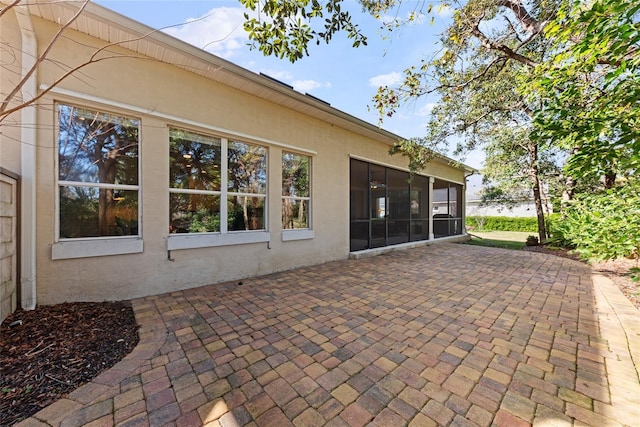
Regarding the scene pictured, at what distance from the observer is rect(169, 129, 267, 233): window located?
14.1 feet

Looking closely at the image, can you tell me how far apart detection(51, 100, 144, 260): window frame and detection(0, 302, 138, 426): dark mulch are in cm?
70

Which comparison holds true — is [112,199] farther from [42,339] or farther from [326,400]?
[326,400]

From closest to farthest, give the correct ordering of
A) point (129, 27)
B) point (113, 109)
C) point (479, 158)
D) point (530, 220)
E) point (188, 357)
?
1. point (188, 357)
2. point (129, 27)
3. point (113, 109)
4. point (479, 158)
5. point (530, 220)

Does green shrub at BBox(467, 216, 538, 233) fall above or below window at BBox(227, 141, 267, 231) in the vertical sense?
below

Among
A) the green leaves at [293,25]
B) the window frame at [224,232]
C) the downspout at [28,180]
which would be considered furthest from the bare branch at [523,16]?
the downspout at [28,180]

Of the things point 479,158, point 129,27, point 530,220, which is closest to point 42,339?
point 129,27

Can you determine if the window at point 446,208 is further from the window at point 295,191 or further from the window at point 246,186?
the window at point 246,186

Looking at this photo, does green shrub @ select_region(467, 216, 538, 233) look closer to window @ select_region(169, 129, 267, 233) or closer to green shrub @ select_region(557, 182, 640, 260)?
green shrub @ select_region(557, 182, 640, 260)

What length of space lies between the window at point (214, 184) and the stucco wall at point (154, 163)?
19 centimetres

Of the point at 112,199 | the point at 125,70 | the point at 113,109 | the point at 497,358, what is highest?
the point at 125,70

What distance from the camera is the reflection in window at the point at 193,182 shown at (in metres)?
4.26

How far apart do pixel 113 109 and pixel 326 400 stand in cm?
453

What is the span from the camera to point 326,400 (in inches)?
70.1

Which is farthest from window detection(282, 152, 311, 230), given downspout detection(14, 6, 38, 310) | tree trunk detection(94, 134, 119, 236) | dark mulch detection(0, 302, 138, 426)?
downspout detection(14, 6, 38, 310)
